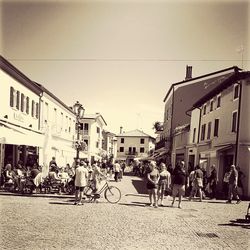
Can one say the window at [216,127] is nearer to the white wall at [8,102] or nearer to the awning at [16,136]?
the white wall at [8,102]

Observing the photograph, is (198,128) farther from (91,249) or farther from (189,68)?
(91,249)

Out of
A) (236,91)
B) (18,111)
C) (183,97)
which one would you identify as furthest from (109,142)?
(236,91)

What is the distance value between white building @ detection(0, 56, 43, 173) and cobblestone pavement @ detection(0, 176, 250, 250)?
105 inches

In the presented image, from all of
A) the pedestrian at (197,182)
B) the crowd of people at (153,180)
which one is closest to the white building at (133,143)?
the crowd of people at (153,180)

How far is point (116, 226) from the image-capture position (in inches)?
335

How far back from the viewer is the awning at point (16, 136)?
38.2 ft

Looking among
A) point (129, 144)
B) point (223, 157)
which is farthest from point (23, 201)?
point (129, 144)

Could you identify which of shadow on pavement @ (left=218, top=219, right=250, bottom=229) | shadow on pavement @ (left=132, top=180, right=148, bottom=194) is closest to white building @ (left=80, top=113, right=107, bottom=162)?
shadow on pavement @ (left=132, top=180, right=148, bottom=194)

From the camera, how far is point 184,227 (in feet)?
28.8

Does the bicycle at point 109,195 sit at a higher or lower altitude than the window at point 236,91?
lower

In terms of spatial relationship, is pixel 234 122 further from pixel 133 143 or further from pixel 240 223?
pixel 133 143

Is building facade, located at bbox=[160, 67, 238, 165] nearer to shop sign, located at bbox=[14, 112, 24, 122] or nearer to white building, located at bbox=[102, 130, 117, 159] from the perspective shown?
shop sign, located at bbox=[14, 112, 24, 122]

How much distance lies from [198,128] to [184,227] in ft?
70.0

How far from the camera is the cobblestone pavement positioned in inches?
271
